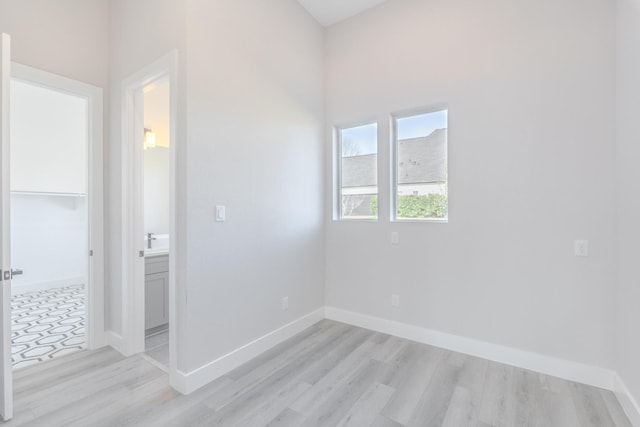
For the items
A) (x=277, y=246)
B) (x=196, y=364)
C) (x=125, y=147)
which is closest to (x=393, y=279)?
(x=277, y=246)

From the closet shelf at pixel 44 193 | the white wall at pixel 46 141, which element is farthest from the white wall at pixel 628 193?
the closet shelf at pixel 44 193

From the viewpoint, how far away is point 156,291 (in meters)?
3.09

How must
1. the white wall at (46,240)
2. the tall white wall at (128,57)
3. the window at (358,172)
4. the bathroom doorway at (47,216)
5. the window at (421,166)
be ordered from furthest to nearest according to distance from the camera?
the white wall at (46,240) → the bathroom doorway at (47,216) → the window at (358,172) → the window at (421,166) → the tall white wall at (128,57)

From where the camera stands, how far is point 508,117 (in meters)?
2.48

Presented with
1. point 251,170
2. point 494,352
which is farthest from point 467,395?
point 251,170

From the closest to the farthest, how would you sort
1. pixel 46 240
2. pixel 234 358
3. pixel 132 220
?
pixel 234 358 → pixel 132 220 → pixel 46 240

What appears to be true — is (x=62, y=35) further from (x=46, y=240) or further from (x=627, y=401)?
(x=627, y=401)


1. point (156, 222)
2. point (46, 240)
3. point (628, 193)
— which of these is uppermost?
point (628, 193)

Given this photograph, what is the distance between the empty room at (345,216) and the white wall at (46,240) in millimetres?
1566

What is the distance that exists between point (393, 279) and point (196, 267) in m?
1.98

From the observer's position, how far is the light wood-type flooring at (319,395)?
1830 millimetres

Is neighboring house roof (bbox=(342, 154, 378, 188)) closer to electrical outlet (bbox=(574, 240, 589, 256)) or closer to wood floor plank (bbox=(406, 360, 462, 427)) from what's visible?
electrical outlet (bbox=(574, 240, 589, 256))

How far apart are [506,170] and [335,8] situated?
2.54m

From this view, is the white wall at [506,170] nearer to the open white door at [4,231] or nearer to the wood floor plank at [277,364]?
the wood floor plank at [277,364]
